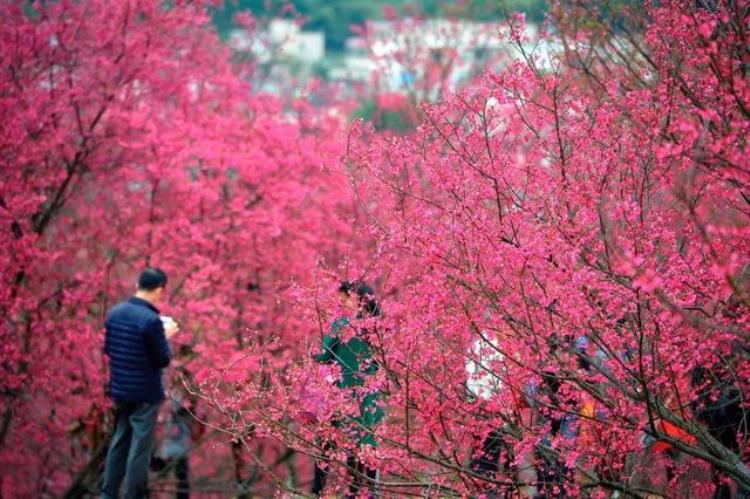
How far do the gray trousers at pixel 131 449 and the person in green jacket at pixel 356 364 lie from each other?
48.7 inches

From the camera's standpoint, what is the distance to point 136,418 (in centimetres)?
662

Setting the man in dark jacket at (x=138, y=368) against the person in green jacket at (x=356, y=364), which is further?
the man in dark jacket at (x=138, y=368)

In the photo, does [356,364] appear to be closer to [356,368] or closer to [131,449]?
[356,368]

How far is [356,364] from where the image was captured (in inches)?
248

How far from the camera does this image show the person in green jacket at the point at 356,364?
5.33 m

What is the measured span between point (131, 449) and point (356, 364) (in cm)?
178

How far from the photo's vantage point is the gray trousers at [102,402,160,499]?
663cm

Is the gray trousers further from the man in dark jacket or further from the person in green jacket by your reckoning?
the person in green jacket

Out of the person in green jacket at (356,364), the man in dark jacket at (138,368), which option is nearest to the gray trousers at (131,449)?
the man in dark jacket at (138,368)

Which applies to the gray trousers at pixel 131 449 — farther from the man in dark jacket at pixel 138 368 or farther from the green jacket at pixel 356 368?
the green jacket at pixel 356 368

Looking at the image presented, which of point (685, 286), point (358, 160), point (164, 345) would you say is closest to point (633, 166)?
point (685, 286)

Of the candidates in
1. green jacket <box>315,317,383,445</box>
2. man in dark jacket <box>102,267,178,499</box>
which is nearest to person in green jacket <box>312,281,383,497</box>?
green jacket <box>315,317,383,445</box>

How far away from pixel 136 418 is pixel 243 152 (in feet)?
14.1

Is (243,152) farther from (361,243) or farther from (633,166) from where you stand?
→ (633,166)
